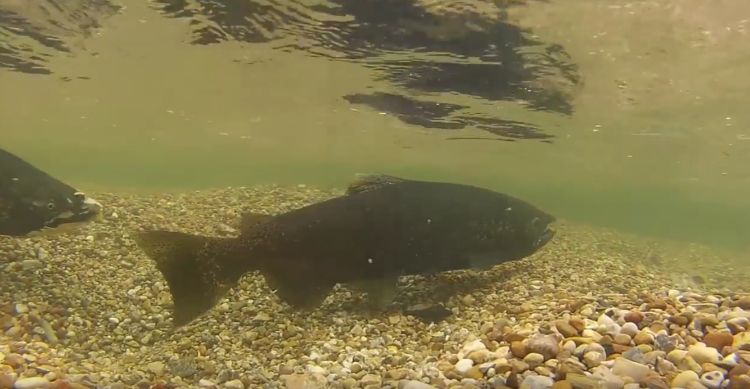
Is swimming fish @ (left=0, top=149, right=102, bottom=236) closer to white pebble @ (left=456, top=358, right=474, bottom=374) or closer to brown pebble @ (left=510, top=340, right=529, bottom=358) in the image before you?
white pebble @ (left=456, top=358, right=474, bottom=374)

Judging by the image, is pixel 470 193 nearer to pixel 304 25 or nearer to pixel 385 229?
pixel 385 229

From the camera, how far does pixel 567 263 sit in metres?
8.23

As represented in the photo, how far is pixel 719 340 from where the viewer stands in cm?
387

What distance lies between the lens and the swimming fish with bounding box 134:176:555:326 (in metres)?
4.86

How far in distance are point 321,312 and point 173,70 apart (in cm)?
1133

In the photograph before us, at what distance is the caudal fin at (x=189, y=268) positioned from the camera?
4.73 meters


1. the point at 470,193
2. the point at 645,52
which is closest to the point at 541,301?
the point at 470,193

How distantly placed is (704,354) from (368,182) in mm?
3977

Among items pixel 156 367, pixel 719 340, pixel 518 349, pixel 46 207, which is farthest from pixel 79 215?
pixel 719 340

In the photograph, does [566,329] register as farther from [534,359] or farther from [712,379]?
[712,379]

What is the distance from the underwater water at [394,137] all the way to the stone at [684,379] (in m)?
0.05

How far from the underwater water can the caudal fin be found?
45 cm

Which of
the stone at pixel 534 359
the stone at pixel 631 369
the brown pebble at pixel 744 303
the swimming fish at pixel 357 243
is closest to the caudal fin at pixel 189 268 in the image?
the swimming fish at pixel 357 243

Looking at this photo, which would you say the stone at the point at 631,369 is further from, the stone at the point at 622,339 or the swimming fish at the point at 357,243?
the swimming fish at the point at 357,243
